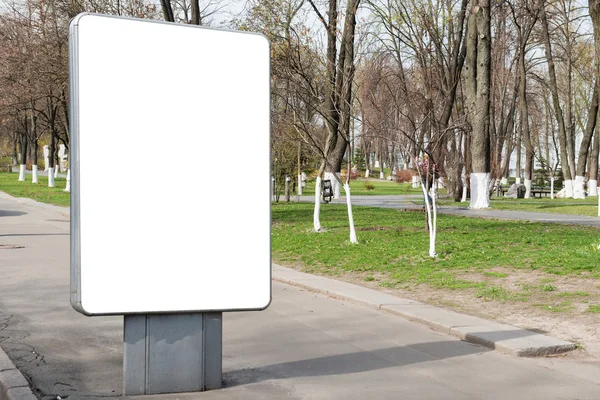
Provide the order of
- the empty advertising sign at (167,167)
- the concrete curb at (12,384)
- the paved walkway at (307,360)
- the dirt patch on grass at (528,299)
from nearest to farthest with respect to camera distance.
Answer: the empty advertising sign at (167,167), the concrete curb at (12,384), the paved walkway at (307,360), the dirt patch on grass at (528,299)

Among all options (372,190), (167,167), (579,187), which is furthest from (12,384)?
(372,190)

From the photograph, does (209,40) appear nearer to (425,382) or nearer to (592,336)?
(425,382)

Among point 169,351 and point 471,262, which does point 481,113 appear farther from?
point 169,351

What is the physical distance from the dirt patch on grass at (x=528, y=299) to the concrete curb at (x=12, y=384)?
4.93 meters

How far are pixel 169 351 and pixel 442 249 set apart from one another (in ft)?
35.1

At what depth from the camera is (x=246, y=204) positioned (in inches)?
250

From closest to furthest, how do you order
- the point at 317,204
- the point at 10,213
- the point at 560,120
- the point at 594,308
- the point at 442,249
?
the point at 594,308 < the point at 442,249 < the point at 317,204 < the point at 10,213 < the point at 560,120

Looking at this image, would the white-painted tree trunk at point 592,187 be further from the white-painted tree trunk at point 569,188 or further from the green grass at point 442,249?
the green grass at point 442,249

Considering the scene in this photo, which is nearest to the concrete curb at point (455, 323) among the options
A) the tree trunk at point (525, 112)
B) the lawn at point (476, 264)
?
the lawn at point (476, 264)

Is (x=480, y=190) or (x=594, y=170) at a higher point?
(x=594, y=170)

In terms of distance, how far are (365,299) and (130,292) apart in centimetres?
546

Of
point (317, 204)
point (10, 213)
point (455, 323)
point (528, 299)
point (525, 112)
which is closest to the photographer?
point (455, 323)

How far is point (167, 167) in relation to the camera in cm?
614

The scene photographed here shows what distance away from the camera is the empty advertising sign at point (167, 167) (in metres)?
5.93
